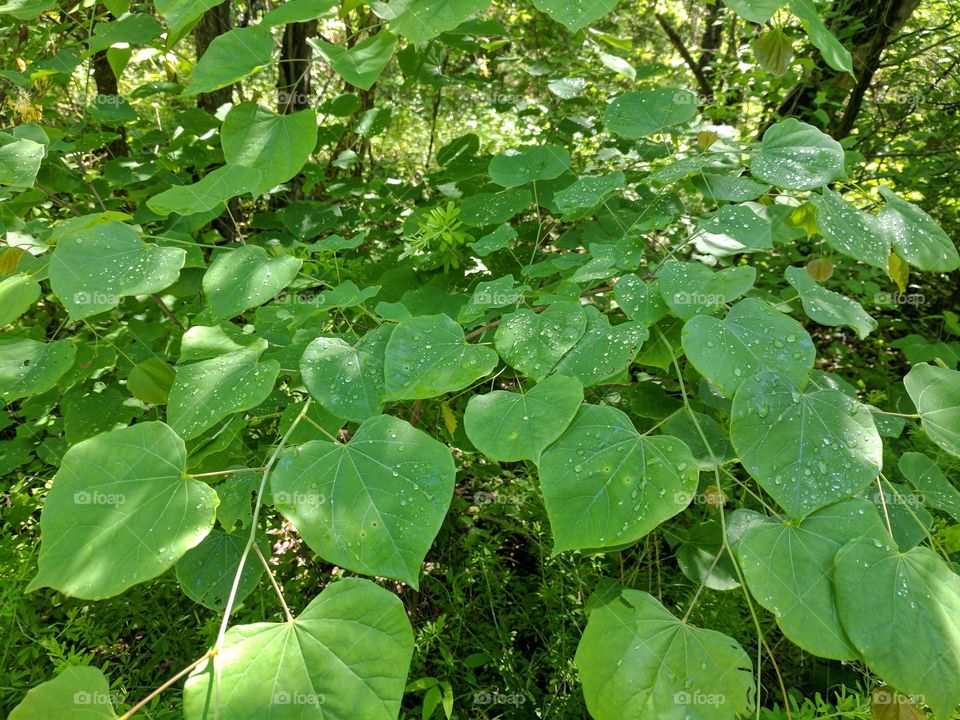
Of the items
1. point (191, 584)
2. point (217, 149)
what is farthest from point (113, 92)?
point (191, 584)

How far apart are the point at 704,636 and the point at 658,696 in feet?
0.40

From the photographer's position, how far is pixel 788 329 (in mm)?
1018

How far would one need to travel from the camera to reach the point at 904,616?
0.83m

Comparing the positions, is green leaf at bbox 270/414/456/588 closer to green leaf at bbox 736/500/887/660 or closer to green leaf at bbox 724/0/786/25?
green leaf at bbox 736/500/887/660

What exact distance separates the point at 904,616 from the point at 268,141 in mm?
1504

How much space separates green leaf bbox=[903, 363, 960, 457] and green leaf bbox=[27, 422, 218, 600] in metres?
1.23

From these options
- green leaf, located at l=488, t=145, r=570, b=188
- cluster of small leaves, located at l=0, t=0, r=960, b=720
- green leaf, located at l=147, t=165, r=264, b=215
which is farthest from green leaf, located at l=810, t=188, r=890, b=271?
green leaf, located at l=147, t=165, r=264, b=215

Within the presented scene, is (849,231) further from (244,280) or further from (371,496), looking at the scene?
(244,280)

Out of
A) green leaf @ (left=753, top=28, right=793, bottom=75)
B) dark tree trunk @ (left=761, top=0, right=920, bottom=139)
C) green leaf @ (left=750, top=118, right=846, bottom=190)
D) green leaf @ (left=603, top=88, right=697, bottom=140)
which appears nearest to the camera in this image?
green leaf @ (left=750, top=118, right=846, bottom=190)

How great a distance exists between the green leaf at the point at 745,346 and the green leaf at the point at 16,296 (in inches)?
50.5

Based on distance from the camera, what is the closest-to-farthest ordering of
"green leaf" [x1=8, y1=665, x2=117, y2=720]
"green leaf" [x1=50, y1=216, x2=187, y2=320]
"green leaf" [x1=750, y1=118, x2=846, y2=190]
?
"green leaf" [x1=8, y1=665, x2=117, y2=720], "green leaf" [x1=50, y1=216, x2=187, y2=320], "green leaf" [x1=750, y1=118, x2=846, y2=190]

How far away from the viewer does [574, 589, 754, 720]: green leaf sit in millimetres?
857

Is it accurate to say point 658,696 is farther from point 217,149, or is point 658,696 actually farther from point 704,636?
point 217,149

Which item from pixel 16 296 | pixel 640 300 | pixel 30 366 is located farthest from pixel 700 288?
pixel 30 366
